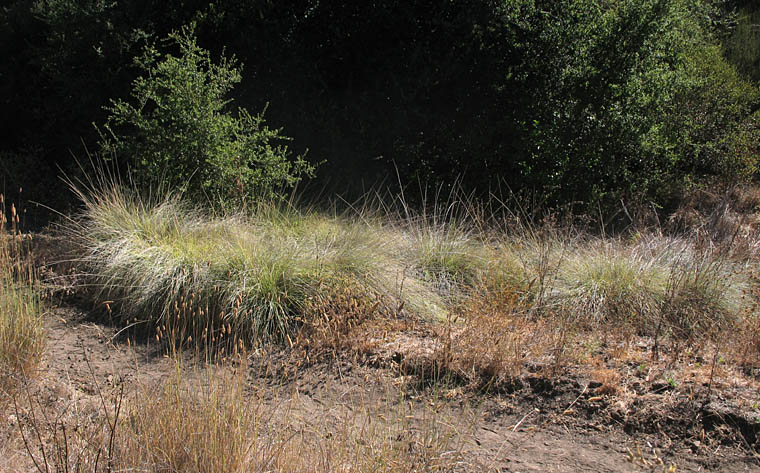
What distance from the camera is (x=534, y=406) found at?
13.9ft

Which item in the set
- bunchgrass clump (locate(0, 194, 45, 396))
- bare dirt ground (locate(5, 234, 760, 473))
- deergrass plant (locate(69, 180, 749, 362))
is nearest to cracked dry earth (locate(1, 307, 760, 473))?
bare dirt ground (locate(5, 234, 760, 473))

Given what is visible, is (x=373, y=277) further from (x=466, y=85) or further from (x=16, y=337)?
(x=466, y=85)

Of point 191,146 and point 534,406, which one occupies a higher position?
point 191,146

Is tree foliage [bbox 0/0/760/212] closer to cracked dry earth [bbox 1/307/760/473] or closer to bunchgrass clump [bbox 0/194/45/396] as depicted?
cracked dry earth [bbox 1/307/760/473]

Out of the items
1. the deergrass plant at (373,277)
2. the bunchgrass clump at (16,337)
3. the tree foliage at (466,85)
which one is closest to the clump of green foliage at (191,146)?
the deergrass plant at (373,277)

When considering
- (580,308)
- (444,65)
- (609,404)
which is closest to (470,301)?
(580,308)

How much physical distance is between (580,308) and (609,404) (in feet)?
4.71

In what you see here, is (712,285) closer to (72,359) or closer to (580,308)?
(580,308)

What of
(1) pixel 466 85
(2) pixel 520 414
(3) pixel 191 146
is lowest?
(2) pixel 520 414

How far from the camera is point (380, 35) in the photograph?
9.57 meters

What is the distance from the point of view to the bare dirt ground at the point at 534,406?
3.61 meters

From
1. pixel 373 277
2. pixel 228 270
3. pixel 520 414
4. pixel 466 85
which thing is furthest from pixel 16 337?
pixel 466 85

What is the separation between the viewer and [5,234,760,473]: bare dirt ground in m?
3.61

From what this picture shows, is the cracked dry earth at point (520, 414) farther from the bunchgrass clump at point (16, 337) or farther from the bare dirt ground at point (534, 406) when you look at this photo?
the bunchgrass clump at point (16, 337)
